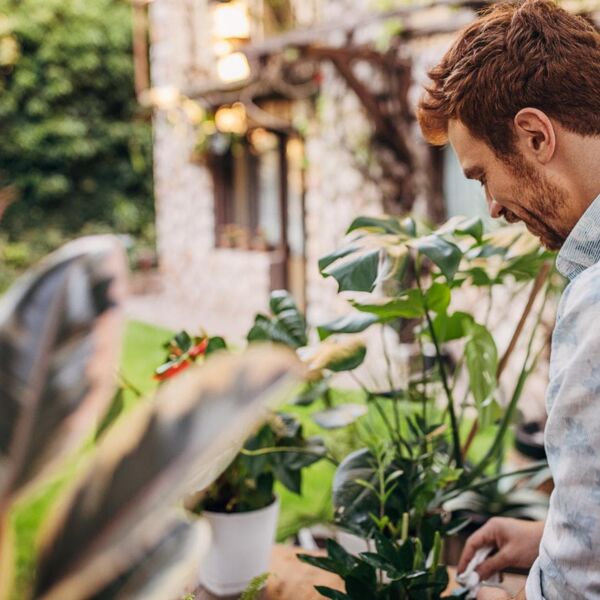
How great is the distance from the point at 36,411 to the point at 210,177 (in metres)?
8.71

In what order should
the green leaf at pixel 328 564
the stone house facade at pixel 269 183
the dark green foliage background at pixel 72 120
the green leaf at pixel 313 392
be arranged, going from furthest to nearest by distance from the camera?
the dark green foliage background at pixel 72 120 → the stone house facade at pixel 269 183 → the green leaf at pixel 313 392 → the green leaf at pixel 328 564

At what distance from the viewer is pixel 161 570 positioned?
0.38 metres

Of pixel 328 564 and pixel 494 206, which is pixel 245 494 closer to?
pixel 328 564

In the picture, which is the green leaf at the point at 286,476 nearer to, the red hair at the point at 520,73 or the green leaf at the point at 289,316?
the green leaf at the point at 289,316

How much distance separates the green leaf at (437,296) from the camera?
4.39ft

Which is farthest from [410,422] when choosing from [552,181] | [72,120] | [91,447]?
[72,120]

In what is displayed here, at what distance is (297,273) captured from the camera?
7.56 metres

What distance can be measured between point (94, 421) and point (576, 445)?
0.61m

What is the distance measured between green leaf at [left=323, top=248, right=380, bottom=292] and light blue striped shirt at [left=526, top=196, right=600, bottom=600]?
36 centimetres

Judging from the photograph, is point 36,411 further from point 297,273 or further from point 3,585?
point 297,273

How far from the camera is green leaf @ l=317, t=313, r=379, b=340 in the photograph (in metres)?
1.33

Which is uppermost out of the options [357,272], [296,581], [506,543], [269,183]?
[357,272]

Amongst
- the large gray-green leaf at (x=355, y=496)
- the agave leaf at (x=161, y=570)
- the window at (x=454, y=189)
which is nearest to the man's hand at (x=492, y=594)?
the large gray-green leaf at (x=355, y=496)

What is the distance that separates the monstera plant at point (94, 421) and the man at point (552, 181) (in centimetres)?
56
